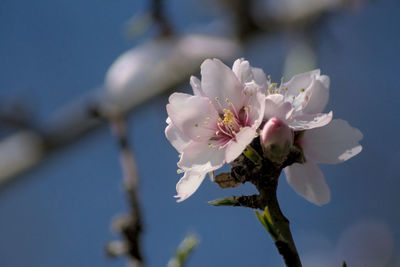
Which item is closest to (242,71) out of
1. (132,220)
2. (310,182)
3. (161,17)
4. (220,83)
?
(220,83)

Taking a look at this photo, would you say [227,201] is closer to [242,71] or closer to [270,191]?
[270,191]

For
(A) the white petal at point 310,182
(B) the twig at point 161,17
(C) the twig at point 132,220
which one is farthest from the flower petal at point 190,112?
(B) the twig at point 161,17

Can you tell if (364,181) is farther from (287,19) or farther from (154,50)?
(154,50)

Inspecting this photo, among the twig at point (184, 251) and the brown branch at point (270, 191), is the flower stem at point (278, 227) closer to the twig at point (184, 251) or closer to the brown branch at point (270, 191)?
the brown branch at point (270, 191)

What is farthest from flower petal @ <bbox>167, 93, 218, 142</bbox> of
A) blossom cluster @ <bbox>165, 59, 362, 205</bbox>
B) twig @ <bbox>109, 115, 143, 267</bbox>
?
twig @ <bbox>109, 115, 143, 267</bbox>

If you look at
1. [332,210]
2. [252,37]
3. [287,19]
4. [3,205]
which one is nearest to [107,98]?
[252,37]
